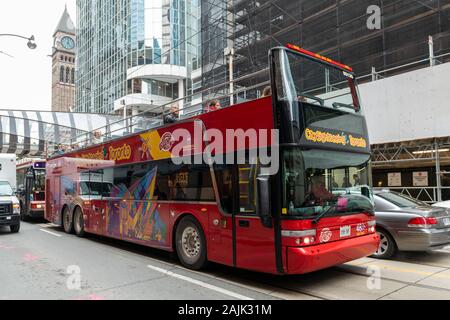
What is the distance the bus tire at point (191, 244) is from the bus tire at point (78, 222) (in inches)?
223

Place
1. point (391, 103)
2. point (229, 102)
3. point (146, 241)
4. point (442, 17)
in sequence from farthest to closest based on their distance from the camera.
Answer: point (442, 17) → point (391, 103) → point (146, 241) → point (229, 102)

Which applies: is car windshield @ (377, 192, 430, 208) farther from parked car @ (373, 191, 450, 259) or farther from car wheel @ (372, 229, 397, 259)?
car wheel @ (372, 229, 397, 259)

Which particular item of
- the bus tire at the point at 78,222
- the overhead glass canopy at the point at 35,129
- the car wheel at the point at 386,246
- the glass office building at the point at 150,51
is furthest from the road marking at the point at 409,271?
the glass office building at the point at 150,51

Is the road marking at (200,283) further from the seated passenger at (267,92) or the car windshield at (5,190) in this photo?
the car windshield at (5,190)

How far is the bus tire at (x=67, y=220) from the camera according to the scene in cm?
1317

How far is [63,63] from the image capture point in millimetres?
129375

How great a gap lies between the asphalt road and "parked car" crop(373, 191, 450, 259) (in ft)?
1.22

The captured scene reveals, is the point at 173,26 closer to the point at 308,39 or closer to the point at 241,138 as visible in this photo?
the point at 308,39

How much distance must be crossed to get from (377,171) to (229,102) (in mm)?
14595

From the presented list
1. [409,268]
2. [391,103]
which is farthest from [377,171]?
[409,268]

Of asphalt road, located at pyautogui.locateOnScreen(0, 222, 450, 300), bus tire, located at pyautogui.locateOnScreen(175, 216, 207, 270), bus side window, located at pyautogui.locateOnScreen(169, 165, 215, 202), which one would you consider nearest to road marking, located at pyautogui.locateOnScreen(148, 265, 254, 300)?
asphalt road, located at pyautogui.locateOnScreen(0, 222, 450, 300)

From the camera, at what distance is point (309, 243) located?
567cm

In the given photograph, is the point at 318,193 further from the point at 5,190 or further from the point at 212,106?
the point at 5,190
